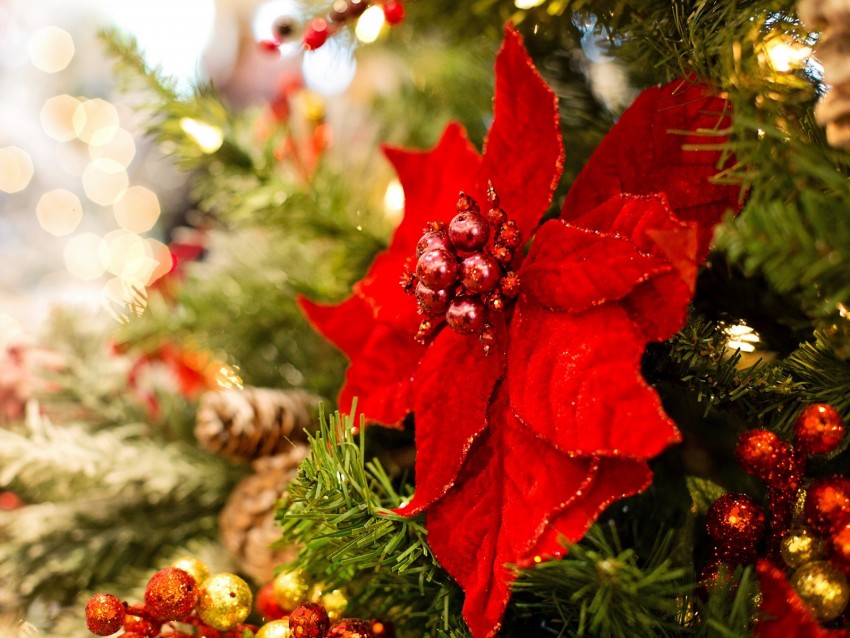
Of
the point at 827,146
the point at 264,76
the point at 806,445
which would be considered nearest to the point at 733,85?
the point at 827,146

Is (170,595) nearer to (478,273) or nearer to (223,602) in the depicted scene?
(223,602)

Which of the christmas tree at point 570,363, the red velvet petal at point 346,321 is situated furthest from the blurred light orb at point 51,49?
the red velvet petal at point 346,321

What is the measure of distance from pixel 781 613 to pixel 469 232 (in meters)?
0.20

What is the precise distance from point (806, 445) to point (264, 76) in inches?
55.8

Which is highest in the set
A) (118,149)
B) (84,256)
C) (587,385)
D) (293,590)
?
(587,385)

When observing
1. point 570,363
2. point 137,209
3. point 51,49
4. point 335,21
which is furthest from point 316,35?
point 51,49

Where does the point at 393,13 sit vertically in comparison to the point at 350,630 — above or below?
above

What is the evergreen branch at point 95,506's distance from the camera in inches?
20.8

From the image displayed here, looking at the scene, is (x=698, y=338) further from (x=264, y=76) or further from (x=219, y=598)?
(x=264, y=76)

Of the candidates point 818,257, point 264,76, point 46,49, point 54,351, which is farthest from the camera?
point 264,76

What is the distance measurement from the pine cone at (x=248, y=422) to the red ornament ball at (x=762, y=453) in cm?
31

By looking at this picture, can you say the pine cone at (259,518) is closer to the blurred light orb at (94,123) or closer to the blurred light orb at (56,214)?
the blurred light orb at (56,214)

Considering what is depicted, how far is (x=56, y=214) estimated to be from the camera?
135 centimetres

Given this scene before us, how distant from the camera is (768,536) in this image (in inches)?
10.8
